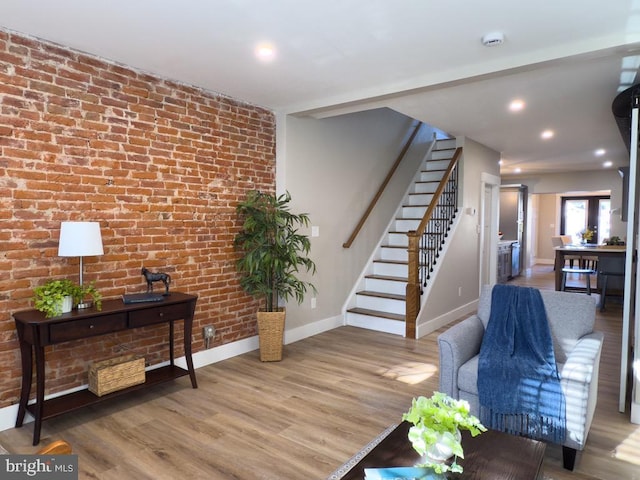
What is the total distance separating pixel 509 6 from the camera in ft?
7.88

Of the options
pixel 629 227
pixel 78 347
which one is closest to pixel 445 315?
pixel 629 227

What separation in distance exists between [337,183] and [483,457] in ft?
12.9

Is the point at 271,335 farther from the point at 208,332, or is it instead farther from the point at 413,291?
the point at 413,291

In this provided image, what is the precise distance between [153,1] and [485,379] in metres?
2.86

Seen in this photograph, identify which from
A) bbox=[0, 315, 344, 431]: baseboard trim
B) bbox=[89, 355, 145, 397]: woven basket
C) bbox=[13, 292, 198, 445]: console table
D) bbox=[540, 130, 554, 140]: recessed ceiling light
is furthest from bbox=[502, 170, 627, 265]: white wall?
bbox=[89, 355, 145, 397]: woven basket

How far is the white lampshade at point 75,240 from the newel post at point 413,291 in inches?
130

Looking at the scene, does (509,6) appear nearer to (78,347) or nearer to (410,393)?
(410,393)

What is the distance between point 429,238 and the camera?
5.79m

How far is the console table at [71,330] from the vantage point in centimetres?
262

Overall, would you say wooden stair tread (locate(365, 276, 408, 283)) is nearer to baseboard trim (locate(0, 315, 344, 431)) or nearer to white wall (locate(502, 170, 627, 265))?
baseboard trim (locate(0, 315, 344, 431))

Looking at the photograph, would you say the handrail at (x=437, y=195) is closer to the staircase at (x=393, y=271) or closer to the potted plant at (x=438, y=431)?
the staircase at (x=393, y=271)

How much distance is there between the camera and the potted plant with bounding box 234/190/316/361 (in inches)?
160

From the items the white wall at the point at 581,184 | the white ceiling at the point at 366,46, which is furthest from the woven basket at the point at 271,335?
the white wall at the point at 581,184

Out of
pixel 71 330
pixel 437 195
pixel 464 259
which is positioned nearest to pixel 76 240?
pixel 71 330
